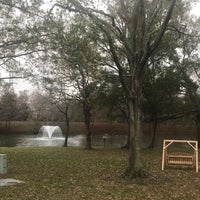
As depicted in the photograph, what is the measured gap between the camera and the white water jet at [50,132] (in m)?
56.6

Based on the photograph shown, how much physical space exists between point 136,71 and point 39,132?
49090 millimetres

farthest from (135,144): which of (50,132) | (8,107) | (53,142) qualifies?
Result: (8,107)

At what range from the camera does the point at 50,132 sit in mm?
56344

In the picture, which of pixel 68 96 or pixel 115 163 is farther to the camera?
pixel 68 96

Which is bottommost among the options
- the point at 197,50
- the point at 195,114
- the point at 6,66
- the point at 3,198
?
the point at 3,198

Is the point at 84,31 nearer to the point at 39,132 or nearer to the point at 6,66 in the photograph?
the point at 6,66

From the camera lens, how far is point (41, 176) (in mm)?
14195

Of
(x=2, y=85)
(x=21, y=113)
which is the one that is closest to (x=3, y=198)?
(x=2, y=85)

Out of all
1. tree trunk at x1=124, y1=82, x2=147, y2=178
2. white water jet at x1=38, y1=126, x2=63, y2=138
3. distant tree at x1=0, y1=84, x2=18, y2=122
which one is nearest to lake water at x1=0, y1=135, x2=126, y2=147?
white water jet at x1=38, y1=126, x2=63, y2=138

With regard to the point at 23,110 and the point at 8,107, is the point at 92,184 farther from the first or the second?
the point at 23,110

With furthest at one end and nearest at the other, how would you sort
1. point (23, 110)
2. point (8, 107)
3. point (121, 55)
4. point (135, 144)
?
point (23, 110)
point (8, 107)
point (121, 55)
point (135, 144)

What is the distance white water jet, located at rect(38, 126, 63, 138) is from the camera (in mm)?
56556

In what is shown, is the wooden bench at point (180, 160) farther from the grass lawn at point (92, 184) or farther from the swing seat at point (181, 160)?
the grass lawn at point (92, 184)

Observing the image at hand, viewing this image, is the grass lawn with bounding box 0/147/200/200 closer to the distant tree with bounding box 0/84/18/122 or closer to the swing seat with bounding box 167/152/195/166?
the swing seat with bounding box 167/152/195/166
